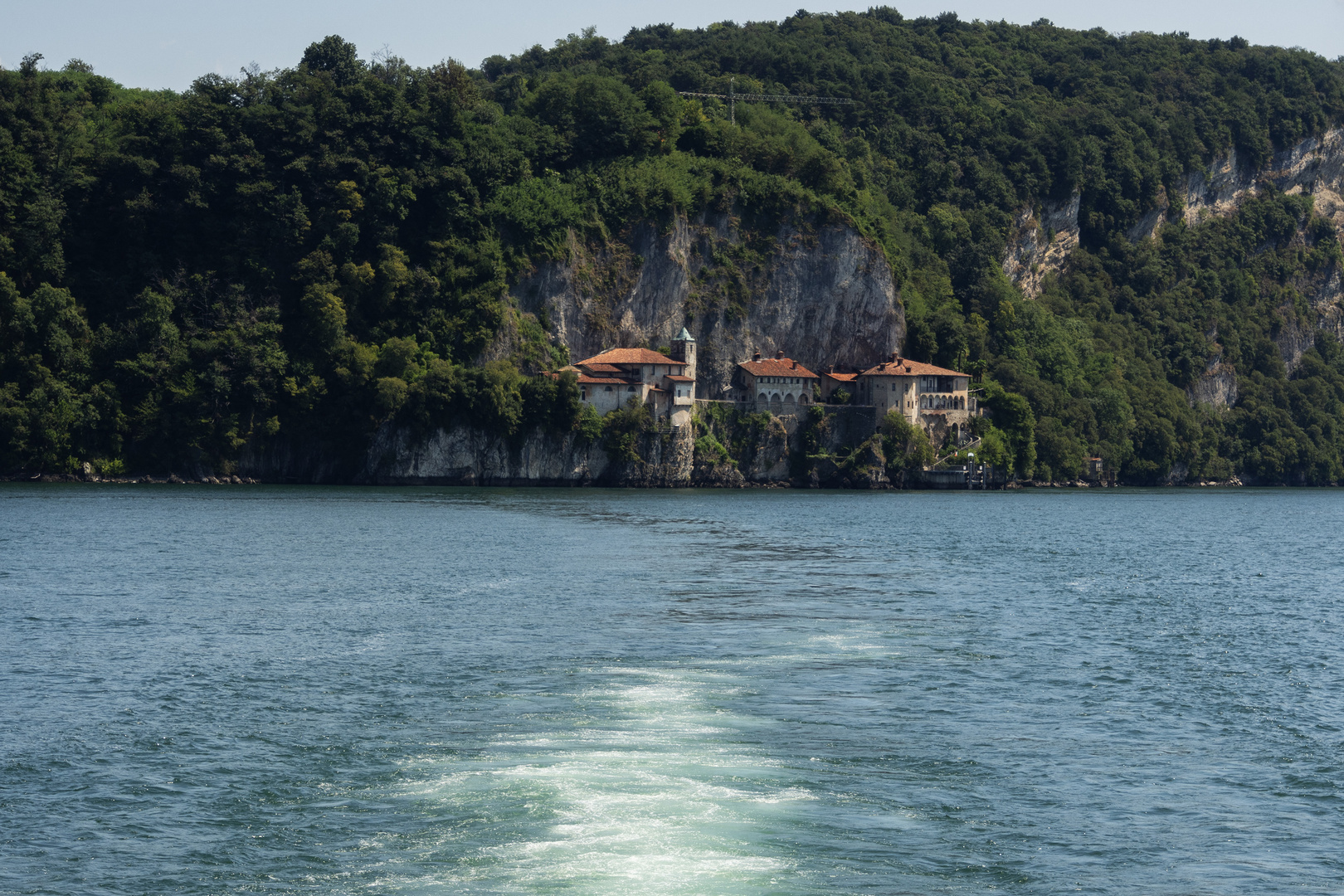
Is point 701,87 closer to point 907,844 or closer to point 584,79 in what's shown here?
point 584,79

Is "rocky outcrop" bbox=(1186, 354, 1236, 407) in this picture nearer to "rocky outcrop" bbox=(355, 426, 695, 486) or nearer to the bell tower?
the bell tower

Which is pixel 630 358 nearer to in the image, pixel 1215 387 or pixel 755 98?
pixel 755 98

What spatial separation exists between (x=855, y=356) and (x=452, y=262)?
3805cm

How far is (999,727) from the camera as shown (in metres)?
22.6

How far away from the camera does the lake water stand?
15.9 meters

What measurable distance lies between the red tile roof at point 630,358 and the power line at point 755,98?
36.5 metres

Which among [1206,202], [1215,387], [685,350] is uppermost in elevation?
[1206,202]

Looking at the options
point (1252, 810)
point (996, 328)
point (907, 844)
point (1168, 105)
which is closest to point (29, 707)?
point (907, 844)

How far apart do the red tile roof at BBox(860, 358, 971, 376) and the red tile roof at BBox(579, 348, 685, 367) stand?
58.8 feet

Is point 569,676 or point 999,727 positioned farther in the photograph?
point 569,676

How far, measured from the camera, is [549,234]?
110 meters

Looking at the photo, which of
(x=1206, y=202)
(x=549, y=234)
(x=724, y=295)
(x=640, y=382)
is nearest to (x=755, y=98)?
(x=724, y=295)

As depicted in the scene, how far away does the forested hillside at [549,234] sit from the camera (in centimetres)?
9612

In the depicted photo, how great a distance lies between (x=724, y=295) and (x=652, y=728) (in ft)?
318
